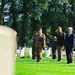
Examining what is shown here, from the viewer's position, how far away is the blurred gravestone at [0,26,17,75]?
5.69 ft

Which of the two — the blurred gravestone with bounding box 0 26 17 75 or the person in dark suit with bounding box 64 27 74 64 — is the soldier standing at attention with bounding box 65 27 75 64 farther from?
the blurred gravestone with bounding box 0 26 17 75

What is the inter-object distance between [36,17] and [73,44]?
38246 mm

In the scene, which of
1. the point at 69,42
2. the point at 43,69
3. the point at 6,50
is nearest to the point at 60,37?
the point at 69,42

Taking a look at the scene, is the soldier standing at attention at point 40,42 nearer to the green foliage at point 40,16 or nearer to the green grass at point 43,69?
the green grass at point 43,69

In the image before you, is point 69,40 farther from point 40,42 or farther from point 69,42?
point 40,42

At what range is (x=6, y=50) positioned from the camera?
1.76 m

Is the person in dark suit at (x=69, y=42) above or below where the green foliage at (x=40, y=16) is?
below

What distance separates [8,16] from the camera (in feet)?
223

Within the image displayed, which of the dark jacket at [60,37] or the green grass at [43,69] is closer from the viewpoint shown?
the green grass at [43,69]

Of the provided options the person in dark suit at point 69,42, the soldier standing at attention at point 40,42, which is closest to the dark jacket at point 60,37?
the soldier standing at attention at point 40,42

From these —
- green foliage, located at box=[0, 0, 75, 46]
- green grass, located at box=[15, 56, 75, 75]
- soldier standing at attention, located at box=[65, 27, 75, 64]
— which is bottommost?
green grass, located at box=[15, 56, 75, 75]

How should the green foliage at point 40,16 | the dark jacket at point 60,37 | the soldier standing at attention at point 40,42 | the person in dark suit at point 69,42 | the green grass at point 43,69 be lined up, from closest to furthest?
the green grass at point 43,69 → the person in dark suit at point 69,42 → the soldier standing at attention at point 40,42 → the dark jacket at point 60,37 → the green foliage at point 40,16

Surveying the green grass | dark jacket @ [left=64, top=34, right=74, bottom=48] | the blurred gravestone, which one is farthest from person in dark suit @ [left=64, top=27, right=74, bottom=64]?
the blurred gravestone

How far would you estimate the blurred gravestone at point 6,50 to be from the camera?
173cm
